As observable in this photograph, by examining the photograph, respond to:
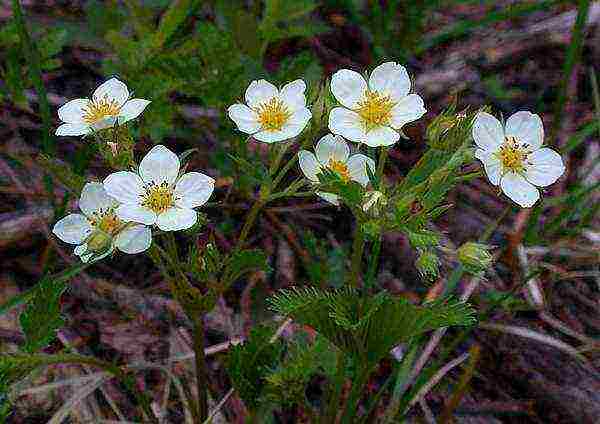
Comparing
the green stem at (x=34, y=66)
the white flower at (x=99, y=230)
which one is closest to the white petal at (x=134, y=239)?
the white flower at (x=99, y=230)

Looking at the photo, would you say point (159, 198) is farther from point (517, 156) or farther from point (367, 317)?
point (517, 156)

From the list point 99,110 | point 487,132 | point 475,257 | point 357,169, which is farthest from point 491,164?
point 99,110

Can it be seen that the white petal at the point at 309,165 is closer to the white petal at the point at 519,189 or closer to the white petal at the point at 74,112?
the white petal at the point at 519,189

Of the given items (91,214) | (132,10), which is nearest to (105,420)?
(91,214)

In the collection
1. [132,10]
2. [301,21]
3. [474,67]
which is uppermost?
[474,67]

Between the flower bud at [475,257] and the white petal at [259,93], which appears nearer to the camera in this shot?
the flower bud at [475,257]

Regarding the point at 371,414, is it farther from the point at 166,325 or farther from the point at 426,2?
the point at 426,2

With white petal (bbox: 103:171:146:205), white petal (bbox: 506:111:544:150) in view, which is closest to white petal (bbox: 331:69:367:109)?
white petal (bbox: 506:111:544:150)

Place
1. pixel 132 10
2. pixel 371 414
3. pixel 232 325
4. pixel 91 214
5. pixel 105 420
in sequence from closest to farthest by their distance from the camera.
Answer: pixel 91 214 → pixel 105 420 → pixel 371 414 → pixel 232 325 → pixel 132 10
